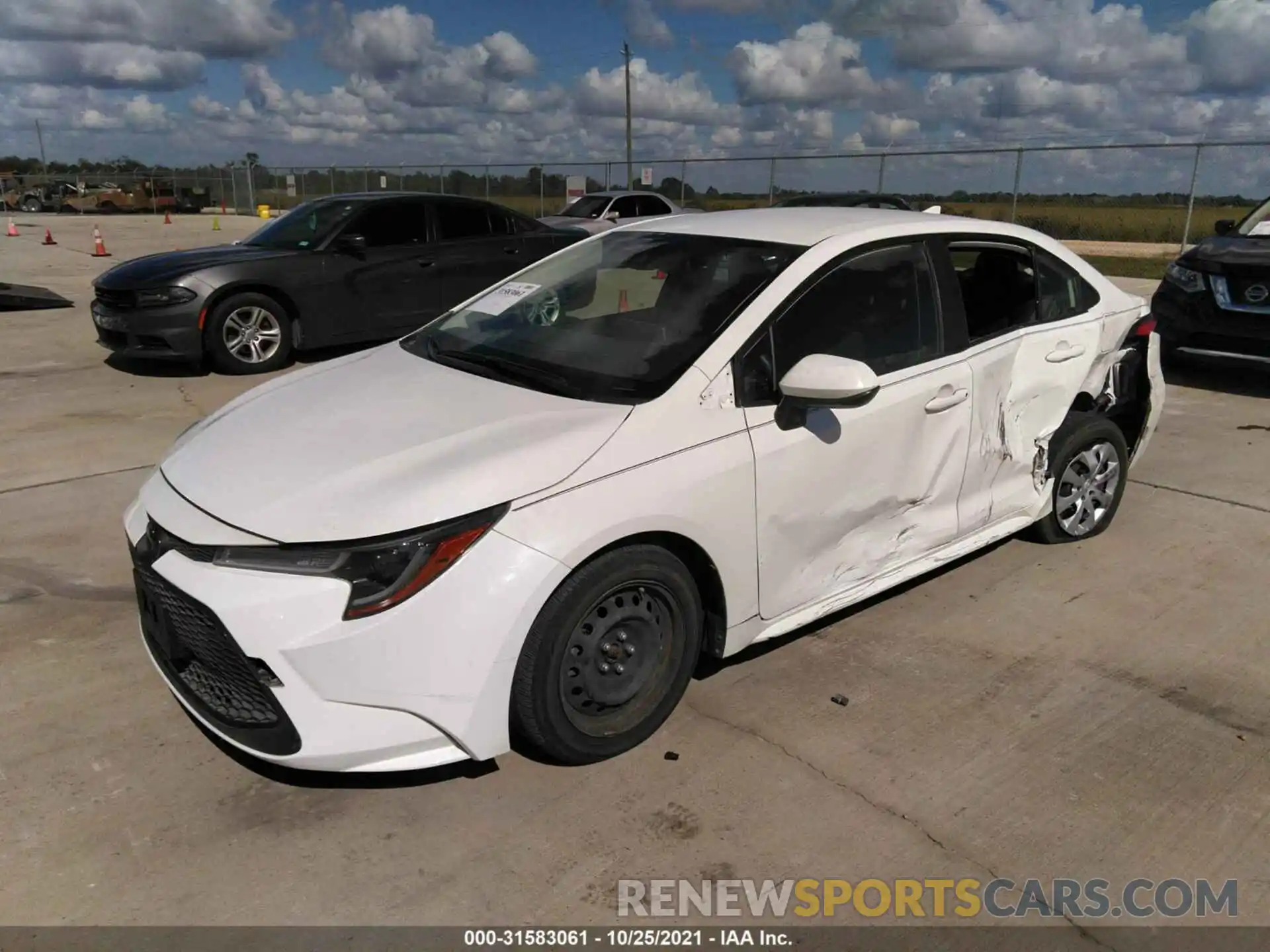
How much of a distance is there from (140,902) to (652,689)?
59.9 inches

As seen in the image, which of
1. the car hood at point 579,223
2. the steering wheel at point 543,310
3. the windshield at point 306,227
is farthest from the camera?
the car hood at point 579,223

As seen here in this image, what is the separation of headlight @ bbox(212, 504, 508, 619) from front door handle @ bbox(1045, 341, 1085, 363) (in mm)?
2914

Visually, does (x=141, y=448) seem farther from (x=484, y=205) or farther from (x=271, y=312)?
(x=484, y=205)

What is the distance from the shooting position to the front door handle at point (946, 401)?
3627 millimetres

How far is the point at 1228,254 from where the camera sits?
301 inches

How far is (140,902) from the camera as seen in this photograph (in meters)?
2.45

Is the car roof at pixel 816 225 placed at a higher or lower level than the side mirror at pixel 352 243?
higher

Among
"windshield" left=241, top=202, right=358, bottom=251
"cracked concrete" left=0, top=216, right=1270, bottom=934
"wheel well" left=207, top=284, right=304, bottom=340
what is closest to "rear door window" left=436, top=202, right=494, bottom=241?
"windshield" left=241, top=202, right=358, bottom=251

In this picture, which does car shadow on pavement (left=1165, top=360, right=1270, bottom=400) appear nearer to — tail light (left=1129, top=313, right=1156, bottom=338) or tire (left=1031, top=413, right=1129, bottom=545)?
tail light (left=1129, top=313, right=1156, bottom=338)

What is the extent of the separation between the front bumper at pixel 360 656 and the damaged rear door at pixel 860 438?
92cm

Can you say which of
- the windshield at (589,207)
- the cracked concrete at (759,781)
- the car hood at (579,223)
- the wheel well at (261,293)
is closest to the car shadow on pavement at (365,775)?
the cracked concrete at (759,781)

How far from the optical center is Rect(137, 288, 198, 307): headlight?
7.90m

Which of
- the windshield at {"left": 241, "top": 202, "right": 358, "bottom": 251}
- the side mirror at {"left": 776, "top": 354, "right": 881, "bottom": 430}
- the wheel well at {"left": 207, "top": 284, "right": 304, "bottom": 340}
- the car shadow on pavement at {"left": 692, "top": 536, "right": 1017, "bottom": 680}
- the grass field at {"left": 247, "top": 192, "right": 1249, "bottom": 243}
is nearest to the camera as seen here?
the side mirror at {"left": 776, "top": 354, "right": 881, "bottom": 430}

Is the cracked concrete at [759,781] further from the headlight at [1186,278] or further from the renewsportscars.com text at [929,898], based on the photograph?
the headlight at [1186,278]
